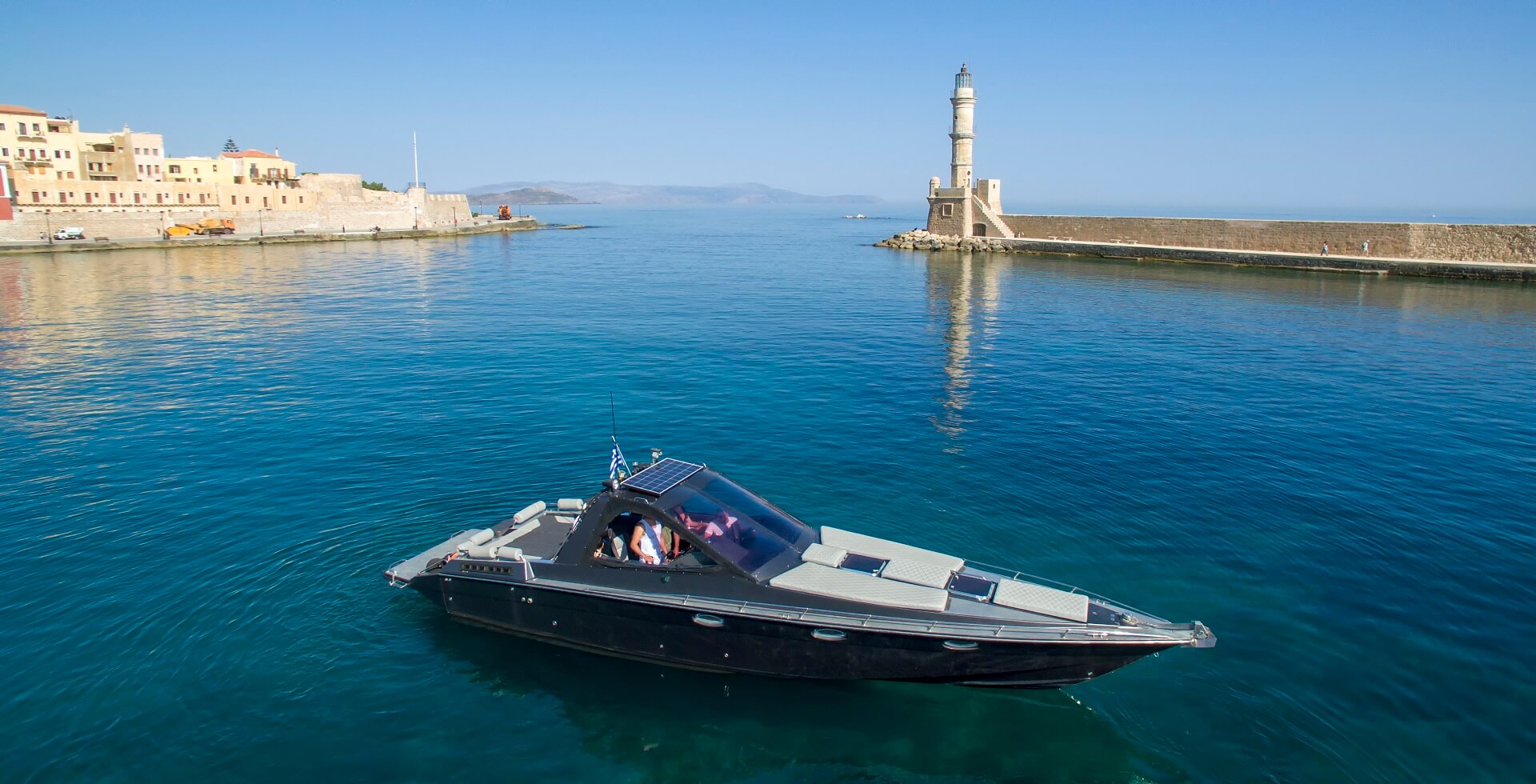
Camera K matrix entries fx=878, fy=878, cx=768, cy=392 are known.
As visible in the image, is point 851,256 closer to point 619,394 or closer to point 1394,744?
point 619,394

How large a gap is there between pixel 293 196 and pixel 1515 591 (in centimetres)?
9676

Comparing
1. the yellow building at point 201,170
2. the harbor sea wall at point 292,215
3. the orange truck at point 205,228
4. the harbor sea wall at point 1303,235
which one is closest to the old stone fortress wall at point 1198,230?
the harbor sea wall at point 1303,235

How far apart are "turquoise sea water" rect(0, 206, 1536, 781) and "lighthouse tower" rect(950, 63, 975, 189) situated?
42.8 m

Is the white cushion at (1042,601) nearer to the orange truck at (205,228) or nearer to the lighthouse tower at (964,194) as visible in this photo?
the lighthouse tower at (964,194)

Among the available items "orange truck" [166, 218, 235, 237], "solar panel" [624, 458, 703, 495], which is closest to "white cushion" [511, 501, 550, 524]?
"solar panel" [624, 458, 703, 495]

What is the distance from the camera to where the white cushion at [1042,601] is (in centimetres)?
824

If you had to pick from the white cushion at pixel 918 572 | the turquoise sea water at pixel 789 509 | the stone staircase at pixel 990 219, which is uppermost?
the stone staircase at pixel 990 219

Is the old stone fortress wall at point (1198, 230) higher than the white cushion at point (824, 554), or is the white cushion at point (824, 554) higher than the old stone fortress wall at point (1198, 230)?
the old stone fortress wall at point (1198, 230)

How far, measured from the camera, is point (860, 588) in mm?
8641

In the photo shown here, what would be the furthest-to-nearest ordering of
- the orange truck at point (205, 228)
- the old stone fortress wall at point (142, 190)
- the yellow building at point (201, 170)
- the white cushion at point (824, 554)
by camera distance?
the yellow building at point (201, 170), the orange truck at point (205, 228), the old stone fortress wall at point (142, 190), the white cushion at point (824, 554)

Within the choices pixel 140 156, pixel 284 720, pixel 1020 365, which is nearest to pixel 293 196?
pixel 140 156

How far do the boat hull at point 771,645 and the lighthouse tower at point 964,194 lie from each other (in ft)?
222

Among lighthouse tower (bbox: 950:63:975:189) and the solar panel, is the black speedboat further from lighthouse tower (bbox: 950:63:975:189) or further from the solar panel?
lighthouse tower (bbox: 950:63:975:189)

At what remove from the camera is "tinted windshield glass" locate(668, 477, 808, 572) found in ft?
29.7
